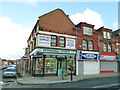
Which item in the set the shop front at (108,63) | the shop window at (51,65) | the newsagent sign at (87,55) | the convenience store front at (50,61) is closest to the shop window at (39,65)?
the convenience store front at (50,61)

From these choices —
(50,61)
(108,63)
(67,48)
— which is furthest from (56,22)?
(108,63)

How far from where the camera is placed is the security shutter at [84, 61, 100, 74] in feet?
66.3

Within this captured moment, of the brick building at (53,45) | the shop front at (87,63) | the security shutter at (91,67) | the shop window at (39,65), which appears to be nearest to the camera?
the shop window at (39,65)

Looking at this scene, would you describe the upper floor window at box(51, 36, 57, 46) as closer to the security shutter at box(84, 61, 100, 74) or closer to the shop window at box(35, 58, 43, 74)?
the shop window at box(35, 58, 43, 74)

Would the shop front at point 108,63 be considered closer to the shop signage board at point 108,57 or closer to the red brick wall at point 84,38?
the shop signage board at point 108,57

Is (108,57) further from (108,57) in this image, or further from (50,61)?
(50,61)

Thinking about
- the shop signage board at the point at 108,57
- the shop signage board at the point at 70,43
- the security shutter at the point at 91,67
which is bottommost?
the security shutter at the point at 91,67

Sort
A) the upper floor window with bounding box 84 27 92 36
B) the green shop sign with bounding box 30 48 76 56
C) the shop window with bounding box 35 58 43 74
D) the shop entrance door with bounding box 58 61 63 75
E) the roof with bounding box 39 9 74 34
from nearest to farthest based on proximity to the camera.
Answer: the green shop sign with bounding box 30 48 76 56, the shop window with bounding box 35 58 43 74, the roof with bounding box 39 9 74 34, the shop entrance door with bounding box 58 61 63 75, the upper floor window with bounding box 84 27 92 36

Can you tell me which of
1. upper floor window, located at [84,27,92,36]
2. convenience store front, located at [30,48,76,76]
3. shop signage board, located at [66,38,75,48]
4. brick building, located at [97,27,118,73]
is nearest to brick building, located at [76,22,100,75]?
upper floor window, located at [84,27,92,36]

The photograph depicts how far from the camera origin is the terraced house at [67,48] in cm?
1675

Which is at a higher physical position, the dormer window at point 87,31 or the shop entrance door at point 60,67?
the dormer window at point 87,31

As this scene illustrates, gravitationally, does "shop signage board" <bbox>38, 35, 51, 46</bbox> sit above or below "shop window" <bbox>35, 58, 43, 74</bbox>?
above

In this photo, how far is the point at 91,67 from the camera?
2081cm

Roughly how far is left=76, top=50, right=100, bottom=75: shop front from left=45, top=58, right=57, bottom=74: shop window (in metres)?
4.35
